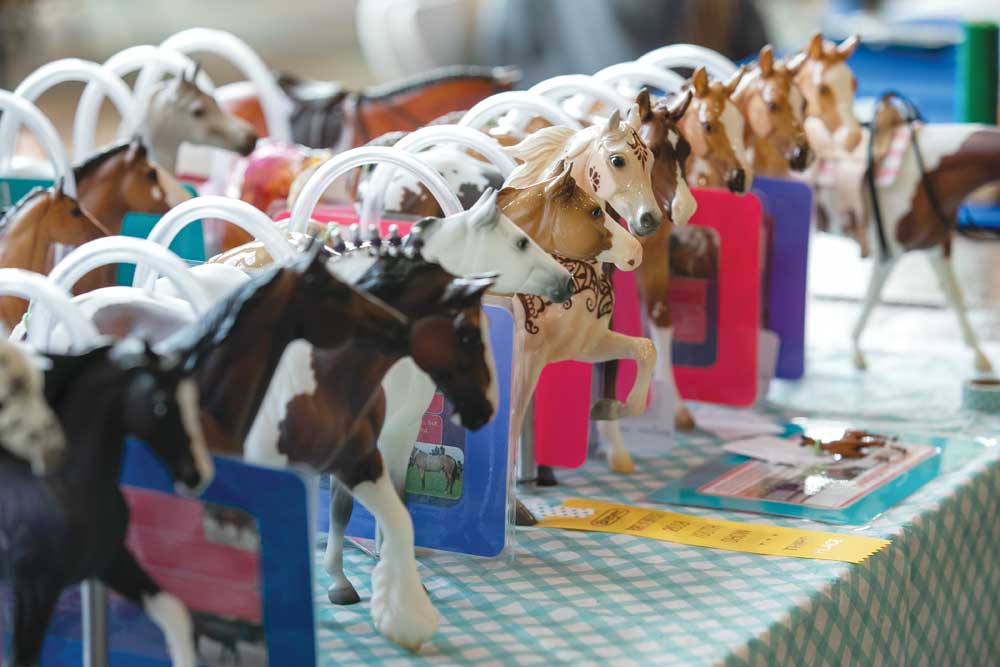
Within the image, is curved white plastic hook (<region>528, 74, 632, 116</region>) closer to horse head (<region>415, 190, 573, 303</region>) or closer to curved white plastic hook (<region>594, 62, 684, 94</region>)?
curved white plastic hook (<region>594, 62, 684, 94</region>)

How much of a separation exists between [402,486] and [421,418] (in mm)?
67

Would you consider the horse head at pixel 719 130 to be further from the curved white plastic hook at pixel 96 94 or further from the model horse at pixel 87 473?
the model horse at pixel 87 473

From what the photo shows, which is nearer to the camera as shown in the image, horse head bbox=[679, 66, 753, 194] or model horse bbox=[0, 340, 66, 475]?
model horse bbox=[0, 340, 66, 475]

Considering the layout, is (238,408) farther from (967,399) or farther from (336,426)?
(967,399)

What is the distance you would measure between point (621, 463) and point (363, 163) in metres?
0.58

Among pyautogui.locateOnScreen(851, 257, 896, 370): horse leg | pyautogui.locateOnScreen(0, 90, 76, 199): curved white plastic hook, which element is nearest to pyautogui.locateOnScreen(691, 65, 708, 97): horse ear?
pyautogui.locateOnScreen(851, 257, 896, 370): horse leg

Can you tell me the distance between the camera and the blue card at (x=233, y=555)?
95 cm

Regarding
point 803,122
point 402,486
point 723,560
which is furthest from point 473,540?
point 803,122

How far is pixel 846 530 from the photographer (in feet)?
4.80

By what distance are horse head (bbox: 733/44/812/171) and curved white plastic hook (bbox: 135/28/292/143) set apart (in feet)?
2.59

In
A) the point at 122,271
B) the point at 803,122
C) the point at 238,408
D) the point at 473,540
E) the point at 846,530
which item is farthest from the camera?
the point at 803,122

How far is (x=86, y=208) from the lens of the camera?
1688 millimetres

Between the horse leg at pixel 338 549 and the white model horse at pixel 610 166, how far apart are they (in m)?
0.38

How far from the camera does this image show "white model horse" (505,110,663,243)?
1397 mm
